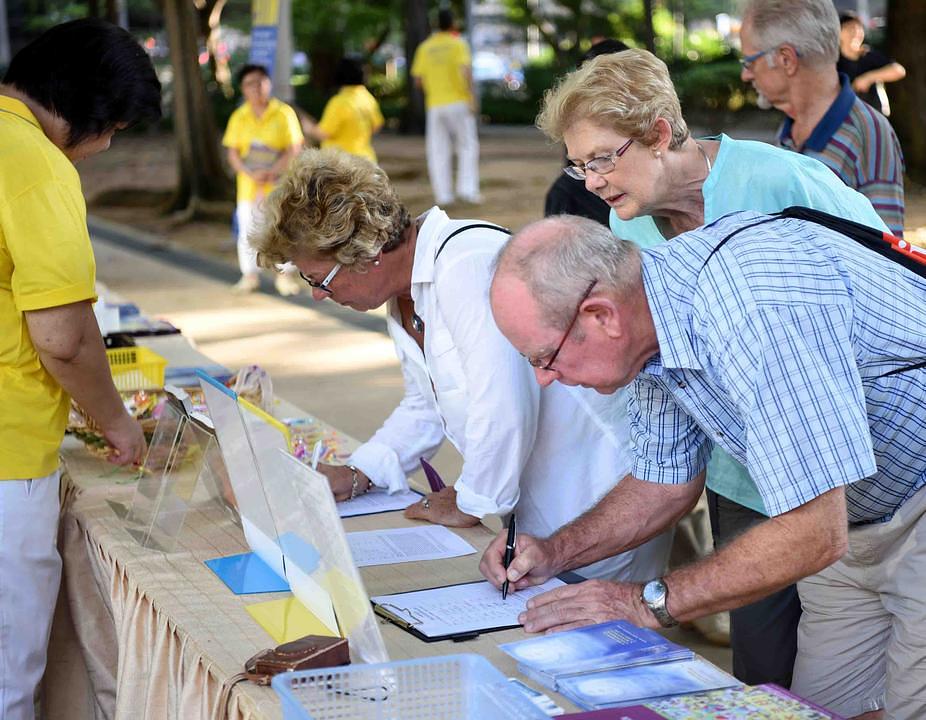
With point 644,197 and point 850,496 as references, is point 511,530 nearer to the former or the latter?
point 850,496

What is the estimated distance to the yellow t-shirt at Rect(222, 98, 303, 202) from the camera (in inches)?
363

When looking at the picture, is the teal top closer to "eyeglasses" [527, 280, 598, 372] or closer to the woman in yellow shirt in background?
"eyeglasses" [527, 280, 598, 372]

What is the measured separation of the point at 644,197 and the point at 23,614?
1.58m

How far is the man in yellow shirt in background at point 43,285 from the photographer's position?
245 cm

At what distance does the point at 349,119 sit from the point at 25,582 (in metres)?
7.85

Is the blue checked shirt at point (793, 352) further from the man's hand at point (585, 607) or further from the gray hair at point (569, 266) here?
the man's hand at point (585, 607)

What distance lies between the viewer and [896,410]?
1.90 meters

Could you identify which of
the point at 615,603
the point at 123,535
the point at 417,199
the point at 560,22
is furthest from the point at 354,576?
the point at 560,22

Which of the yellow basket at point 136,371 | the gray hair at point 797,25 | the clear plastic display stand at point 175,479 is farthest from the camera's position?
the yellow basket at point 136,371

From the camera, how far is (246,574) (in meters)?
2.40

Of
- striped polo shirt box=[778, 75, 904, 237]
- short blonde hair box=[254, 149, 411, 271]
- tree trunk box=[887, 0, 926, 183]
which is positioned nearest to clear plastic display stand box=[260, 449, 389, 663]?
short blonde hair box=[254, 149, 411, 271]

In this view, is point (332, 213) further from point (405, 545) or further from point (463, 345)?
point (405, 545)

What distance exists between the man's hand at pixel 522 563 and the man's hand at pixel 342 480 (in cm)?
65

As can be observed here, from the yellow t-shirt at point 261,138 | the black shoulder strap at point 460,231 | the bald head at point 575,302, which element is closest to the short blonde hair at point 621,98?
the black shoulder strap at point 460,231
